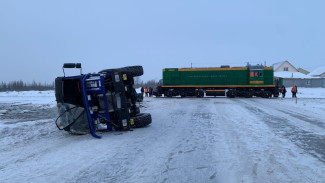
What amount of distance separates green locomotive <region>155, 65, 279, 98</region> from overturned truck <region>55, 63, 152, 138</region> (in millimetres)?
22179

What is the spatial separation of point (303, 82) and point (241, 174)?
6318cm

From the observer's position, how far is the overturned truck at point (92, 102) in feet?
22.7

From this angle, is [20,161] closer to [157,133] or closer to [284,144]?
[157,133]

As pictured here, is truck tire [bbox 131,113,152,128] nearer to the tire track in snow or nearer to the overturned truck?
the overturned truck

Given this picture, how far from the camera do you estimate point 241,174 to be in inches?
153

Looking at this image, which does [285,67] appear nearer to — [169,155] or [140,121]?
[140,121]

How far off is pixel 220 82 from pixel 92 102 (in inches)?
936

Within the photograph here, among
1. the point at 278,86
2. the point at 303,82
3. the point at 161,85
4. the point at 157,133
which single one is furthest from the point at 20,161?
the point at 303,82

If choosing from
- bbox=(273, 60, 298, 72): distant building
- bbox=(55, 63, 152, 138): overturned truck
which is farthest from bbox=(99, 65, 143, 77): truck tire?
bbox=(273, 60, 298, 72): distant building

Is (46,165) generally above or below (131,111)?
below

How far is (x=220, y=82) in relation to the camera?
2908 cm

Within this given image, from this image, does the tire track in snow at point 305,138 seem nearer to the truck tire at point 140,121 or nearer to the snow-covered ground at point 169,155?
the snow-covered ground at point 169,155

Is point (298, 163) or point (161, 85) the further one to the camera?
point (161, 85)

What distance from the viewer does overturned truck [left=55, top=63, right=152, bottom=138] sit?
22.7ft
